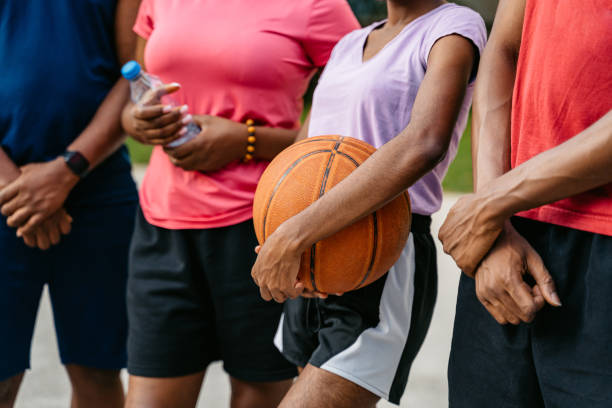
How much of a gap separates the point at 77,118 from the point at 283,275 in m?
1.40

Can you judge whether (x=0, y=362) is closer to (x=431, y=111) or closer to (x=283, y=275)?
(x=283, y=275)

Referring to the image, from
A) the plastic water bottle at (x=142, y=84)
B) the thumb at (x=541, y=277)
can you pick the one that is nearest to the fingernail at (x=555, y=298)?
A: the thumb at (x=541, y=277)

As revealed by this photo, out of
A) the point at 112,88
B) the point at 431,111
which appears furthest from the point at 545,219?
the point at 112,88

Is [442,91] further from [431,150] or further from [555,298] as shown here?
[555,298]

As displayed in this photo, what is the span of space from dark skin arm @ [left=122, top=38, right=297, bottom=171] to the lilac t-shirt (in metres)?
0.32

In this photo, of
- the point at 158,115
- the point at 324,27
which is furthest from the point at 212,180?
the point at 324,27

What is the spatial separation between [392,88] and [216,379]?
283 cm

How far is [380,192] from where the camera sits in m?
1.83

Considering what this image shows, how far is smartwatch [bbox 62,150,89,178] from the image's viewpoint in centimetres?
274

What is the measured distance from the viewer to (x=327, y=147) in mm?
1965

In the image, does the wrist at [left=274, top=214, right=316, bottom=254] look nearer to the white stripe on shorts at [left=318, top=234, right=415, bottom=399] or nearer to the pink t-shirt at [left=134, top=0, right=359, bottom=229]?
the white stripe on shorts at [left=318, top=234, right=415, bottom=399]

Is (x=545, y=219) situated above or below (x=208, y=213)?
above

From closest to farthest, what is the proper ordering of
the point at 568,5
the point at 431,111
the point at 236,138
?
the point at 568,5, the point at 431,111, the point at 236,138

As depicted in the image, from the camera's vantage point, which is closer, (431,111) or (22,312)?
(431,111)
